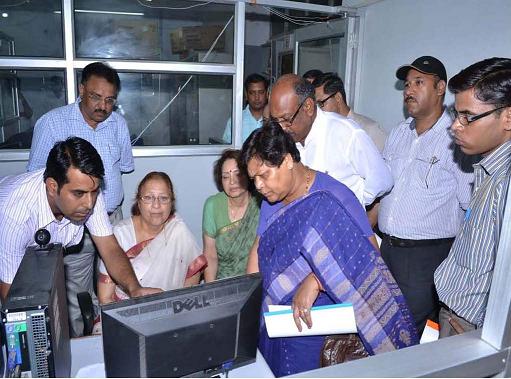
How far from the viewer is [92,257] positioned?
243cm

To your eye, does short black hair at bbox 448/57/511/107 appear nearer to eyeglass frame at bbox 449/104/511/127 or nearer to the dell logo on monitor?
eyeglass frame at bbox 449/104/511/127

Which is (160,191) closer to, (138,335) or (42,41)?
(138,335)

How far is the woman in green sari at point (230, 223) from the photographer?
2299 mm

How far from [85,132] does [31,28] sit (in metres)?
1.08

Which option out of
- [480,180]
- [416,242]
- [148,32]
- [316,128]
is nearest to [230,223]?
[316,128]

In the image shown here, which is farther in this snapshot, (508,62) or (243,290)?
(508,62)

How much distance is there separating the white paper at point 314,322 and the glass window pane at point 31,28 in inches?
102

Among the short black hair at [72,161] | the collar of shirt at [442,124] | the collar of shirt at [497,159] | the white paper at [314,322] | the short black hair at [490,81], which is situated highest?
the short black hair at [490,81]

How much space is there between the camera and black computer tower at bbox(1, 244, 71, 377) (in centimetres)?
83

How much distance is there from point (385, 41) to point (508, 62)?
2.06 m

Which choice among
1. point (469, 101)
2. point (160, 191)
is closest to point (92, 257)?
point (160, 191)

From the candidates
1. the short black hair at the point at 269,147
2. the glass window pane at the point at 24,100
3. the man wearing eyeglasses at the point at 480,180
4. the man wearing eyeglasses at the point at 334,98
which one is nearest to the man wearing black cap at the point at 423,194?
the man wearing eyeglasses at the point at 334,98

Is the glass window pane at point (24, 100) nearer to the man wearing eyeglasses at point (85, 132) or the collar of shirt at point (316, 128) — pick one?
the man wearing eyeglasses at point (85, 132)

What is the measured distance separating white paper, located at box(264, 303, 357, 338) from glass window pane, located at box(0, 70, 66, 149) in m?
2.53
